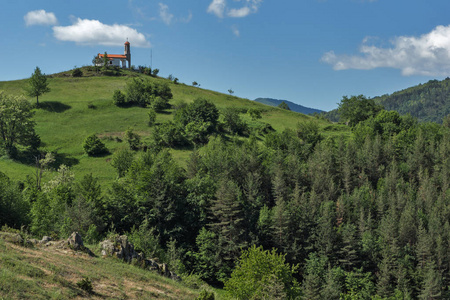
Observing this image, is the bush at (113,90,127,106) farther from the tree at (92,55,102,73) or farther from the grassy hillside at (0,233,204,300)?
the grassy hillside at (0,233,204,300)

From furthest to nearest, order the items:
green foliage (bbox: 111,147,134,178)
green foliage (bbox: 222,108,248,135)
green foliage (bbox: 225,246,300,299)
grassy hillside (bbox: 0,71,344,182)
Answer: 1. green foliage (bbox: 222,108,248,135)
2. grassy hillside (bbox: 0,71,344,182)
3. green foliage (bbox: 111,147,134,178)
4. green foliage (bbox: 225,246,300,299)

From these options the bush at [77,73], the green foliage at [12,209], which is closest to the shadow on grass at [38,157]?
the green foliage at [12,209]

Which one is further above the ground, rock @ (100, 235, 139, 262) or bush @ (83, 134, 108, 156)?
bush @ (83, 134, 108, 156)

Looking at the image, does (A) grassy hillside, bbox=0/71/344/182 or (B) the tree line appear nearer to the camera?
(B) the tree line

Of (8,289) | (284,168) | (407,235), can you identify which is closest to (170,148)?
(284,168)

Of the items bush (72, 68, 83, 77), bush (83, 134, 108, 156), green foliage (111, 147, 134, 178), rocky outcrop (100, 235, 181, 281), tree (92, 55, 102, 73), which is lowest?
rocky outcrop (100, 235, 181, 281)

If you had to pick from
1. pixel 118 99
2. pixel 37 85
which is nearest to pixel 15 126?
pixel 37 85

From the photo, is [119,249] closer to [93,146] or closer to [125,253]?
[125,253]

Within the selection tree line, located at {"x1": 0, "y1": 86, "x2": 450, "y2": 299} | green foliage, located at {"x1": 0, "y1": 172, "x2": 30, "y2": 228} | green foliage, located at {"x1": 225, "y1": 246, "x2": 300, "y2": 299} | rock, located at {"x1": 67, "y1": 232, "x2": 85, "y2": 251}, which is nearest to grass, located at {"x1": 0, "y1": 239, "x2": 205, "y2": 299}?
rock, located at {"x1": 67, "y1": 232, "x2": 85, "y2": 251}

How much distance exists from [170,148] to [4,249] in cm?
7049

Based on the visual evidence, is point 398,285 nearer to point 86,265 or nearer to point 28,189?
point 86,265

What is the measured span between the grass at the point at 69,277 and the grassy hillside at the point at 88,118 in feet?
162

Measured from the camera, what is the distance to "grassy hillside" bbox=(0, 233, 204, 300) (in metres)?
21.7

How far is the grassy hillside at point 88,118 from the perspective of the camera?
86312 millimetres
